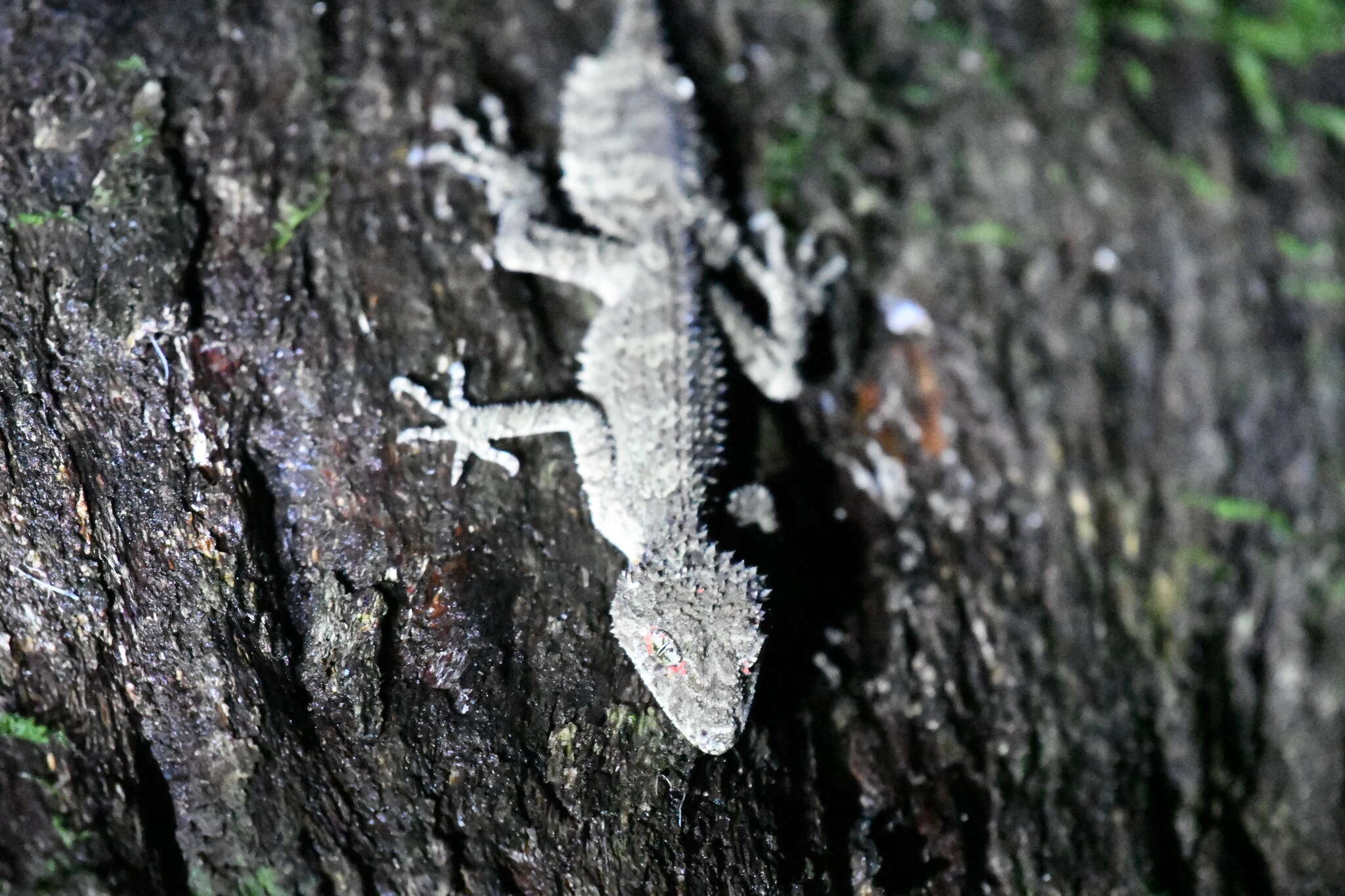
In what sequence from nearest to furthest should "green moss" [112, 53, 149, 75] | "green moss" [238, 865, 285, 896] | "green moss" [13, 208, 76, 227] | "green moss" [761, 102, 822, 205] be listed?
"green moss" [238, 865, 285, 896] → "green moss" [13, 208, 76, 227] → "green moss" [112, 53, 149, 75] → "green moss" [761, 102, 822, 205]

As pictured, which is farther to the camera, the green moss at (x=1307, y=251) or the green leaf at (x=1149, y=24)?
the green leaf at (x=1149, y=24)

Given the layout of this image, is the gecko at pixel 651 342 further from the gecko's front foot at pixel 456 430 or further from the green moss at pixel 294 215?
the green moss at pixel 294 215

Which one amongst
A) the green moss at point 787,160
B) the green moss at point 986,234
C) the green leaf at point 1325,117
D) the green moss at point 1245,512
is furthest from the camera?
the green moss at point 787,160

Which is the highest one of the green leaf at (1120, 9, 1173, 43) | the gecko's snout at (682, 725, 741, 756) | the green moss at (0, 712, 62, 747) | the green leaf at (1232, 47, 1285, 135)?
the green leaf at (1120, 9, 1173, 43)

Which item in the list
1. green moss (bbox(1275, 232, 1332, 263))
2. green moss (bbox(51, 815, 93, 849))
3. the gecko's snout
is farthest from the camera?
green moss (bbox(1275, 232, 1332, 263))

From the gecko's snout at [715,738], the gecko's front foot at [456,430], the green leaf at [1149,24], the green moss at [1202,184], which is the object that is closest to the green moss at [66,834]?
the gecko's front foot at [456,430]

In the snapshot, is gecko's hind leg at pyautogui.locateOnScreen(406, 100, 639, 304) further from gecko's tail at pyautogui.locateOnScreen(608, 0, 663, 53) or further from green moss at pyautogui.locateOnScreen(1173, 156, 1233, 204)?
green moss at pyautogui.locateOnScreen(1173, 156, 1233, 204)

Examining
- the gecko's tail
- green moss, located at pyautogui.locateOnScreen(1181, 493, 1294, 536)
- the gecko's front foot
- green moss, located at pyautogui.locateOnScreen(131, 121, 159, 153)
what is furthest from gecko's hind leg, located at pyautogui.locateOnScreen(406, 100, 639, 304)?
green moss, located at pyautogui.locateOnScreen(1181, 493, 1294, 536)

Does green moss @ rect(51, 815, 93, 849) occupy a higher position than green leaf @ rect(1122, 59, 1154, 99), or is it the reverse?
green leaf @ rect(1122, 59, 1154, 99)

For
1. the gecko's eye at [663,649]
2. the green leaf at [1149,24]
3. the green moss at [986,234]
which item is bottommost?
the gecko's eye at [663,649]
